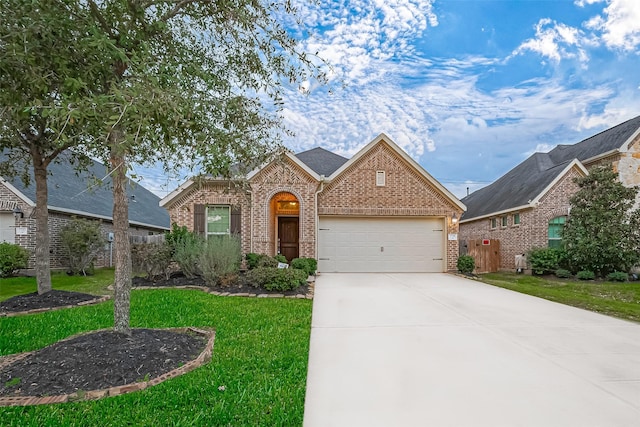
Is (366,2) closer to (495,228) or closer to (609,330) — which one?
(609,330)

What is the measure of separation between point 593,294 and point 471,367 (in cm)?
799

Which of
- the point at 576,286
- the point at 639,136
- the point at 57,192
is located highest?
the point at 639,136

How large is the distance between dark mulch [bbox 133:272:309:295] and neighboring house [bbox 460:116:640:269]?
35.3ft

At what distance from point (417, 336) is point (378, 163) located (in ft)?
30.3

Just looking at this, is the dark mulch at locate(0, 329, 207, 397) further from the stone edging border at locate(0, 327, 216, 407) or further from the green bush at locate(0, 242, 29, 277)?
the green bush at locate(0, 242, 29, 277)

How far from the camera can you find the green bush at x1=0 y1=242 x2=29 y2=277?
10.7m

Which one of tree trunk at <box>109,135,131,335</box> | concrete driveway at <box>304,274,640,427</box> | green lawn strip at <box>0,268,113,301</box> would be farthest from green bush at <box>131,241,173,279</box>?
tree trunk at <box>109,135,131,335</box>

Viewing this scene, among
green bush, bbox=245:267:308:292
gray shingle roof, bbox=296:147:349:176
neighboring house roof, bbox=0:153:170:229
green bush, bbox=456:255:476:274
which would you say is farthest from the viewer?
gray shingle roof, bbox=296:147:349:176

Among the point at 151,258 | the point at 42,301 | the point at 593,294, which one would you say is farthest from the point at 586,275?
the point at 42,301

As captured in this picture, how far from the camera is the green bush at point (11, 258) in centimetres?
1073

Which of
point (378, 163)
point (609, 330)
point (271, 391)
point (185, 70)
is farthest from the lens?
Answer: point (378, 163)

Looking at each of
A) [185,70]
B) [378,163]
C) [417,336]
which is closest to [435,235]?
[378,163]

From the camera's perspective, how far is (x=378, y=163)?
1301 cm

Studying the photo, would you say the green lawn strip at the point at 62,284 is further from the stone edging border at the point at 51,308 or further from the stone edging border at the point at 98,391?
the stone edging border at the point at 98,391
